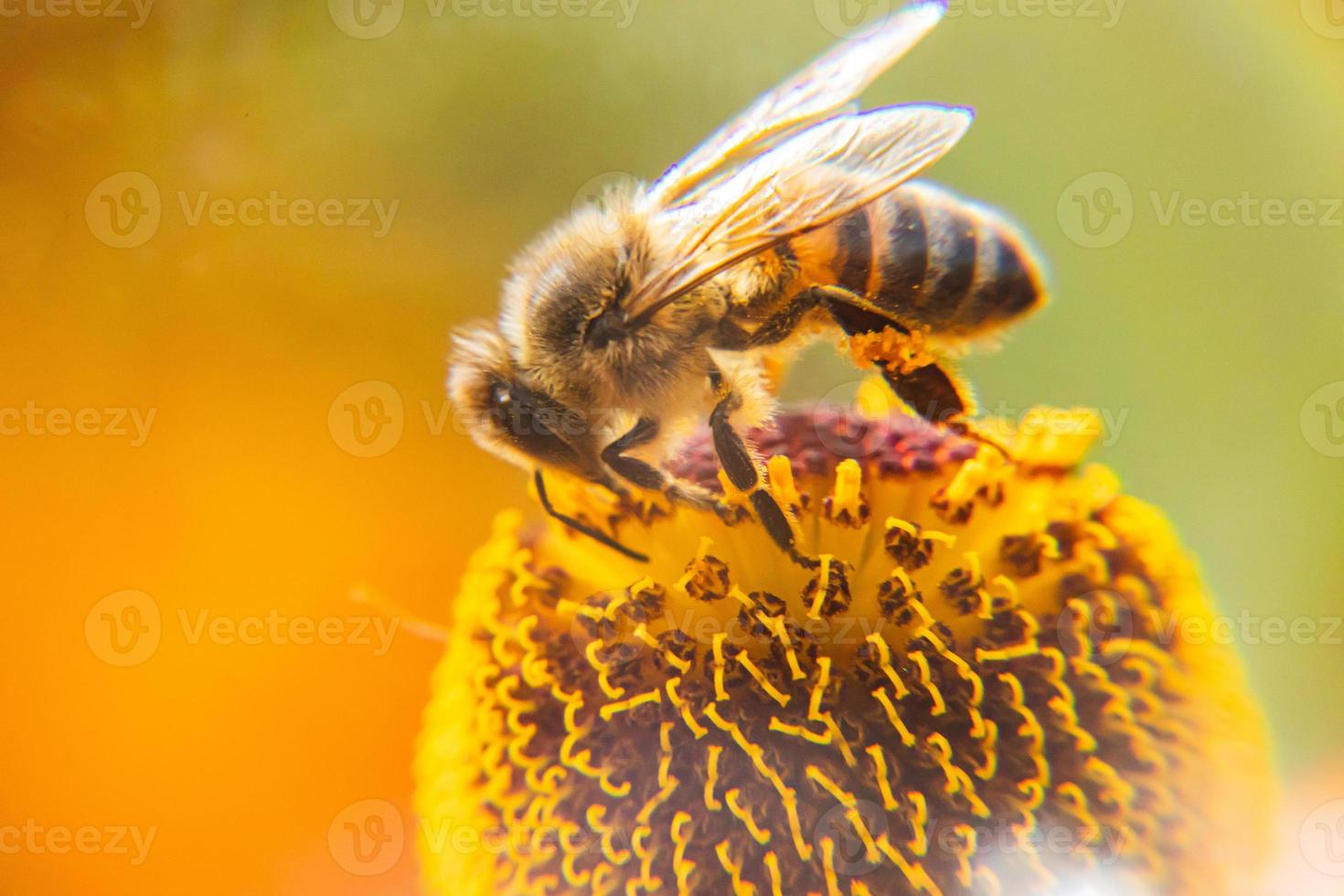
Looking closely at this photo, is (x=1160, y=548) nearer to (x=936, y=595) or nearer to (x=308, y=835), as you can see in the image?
(x=936, y=595)

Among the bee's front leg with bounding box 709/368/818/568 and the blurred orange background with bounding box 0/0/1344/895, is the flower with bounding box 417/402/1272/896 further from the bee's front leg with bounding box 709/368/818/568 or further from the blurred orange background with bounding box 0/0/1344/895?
the blurred orange background with bounding box 0/0/1344/895

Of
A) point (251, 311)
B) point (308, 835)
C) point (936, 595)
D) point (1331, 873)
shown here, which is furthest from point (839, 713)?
point (251, 311)

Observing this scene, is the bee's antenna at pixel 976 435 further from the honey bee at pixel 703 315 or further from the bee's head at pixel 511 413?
the bee's head at pixel 511 413

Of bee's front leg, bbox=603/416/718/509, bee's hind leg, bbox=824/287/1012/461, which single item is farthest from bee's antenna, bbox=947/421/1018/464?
bee's front leg, bbox=603/416/718/509

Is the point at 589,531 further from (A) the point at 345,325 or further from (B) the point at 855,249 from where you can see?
(A) the point at 345,325

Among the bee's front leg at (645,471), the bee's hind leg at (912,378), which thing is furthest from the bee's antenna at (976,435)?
the bee's front leg at (645,471)

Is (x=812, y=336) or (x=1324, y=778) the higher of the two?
(x=812, y=336)
